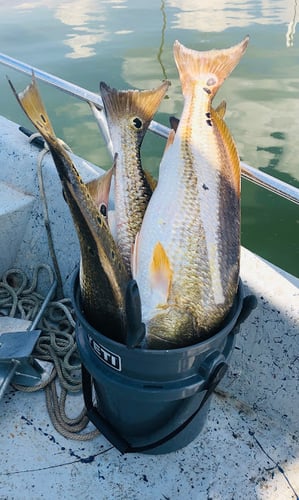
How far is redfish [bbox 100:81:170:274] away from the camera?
1735mm

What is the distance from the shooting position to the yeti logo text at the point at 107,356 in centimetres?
136

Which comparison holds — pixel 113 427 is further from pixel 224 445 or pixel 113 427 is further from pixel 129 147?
pixel 129 147

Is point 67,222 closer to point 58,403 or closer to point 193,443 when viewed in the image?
point 58,403

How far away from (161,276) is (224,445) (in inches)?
Answer: 39.9

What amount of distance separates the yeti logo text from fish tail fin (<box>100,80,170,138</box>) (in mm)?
949

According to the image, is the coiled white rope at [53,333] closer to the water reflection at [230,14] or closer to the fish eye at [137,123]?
the fish eye at [137,123]

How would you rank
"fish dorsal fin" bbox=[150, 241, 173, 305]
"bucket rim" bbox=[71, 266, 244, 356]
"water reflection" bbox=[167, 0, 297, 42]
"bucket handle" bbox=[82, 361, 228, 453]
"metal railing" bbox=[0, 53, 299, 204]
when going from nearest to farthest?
1. "bucket rim" bbox=[71, 266, 244, 356]
2. "fish dorsal fin" bbox=[150, 241, 173, 305]
3. "bucket handle" bbox=[82, 361, 228, 453]
4. "metal railing" bbox=[0, 53, 299, 204]
5. "water reflection" bbox=[167, 0, 297, 42]

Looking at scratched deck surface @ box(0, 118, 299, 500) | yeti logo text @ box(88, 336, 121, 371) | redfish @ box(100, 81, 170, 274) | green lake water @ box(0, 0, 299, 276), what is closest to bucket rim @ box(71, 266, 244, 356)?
yeti logo text @ box(88, 336, 121, 371)

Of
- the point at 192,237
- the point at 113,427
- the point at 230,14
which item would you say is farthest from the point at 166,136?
the point at 230,14

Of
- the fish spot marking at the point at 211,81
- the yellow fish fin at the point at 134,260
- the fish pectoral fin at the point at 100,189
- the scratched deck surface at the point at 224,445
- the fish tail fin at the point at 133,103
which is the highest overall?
the fish spot marking at the point at 211,81

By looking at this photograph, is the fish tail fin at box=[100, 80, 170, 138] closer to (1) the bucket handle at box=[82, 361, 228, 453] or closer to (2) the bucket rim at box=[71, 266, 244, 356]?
(2) the bucket rim at box=[71, 266, 244, 356]

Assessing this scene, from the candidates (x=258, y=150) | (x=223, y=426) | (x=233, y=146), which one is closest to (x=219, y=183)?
(x=233, y=146)

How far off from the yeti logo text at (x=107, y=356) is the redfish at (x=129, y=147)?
0.47 m

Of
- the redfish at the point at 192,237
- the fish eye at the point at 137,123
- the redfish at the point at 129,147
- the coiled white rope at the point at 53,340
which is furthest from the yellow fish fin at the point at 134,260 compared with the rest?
the coiled white rope at the point at 53,340
